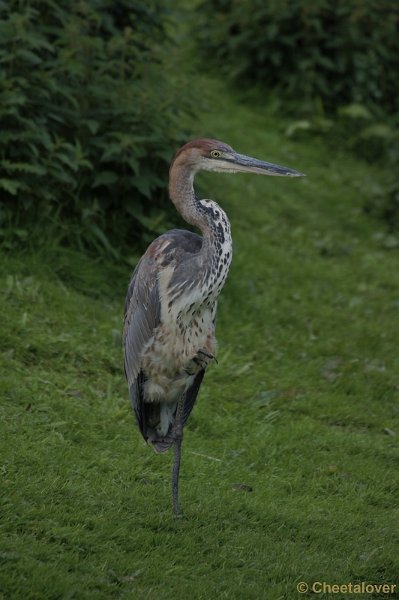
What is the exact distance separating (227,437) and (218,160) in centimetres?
207

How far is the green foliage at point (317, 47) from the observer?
12930mm

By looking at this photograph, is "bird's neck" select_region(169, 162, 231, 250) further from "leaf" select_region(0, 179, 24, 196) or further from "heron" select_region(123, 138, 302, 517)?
"leaf" select_region(0, 179, 24, 196)

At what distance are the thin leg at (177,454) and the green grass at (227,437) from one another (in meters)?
0.09

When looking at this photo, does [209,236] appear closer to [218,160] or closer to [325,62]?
[218,160]

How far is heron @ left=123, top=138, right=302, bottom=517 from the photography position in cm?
538

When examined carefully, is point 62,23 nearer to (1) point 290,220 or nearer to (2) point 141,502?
(1) point 290,220

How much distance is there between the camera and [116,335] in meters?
7.66

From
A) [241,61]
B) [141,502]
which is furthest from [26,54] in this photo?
[241,61]

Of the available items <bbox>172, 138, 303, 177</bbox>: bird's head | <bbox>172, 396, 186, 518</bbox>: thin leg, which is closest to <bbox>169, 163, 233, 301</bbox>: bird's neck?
<bbox>172, 138, 303, 177</bbox>: bird's head

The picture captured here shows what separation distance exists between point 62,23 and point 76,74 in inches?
27.1

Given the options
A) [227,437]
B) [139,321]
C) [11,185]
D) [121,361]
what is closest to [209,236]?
[139,321]

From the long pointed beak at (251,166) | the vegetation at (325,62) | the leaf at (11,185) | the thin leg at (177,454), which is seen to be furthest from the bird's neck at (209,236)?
the vegetation at (325,62)

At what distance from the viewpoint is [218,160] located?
5.68 meters

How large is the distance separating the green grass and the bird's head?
6.07 ft
